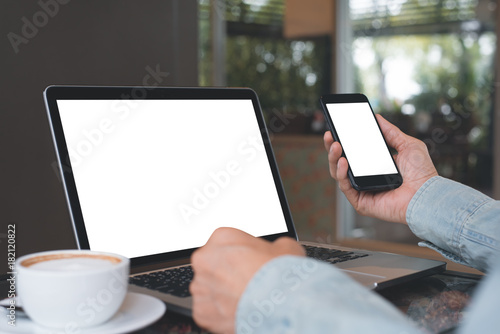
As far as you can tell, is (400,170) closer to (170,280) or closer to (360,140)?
(360,140)

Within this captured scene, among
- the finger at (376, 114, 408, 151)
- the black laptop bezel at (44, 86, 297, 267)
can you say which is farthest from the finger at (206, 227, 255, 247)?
the finger at (376, 114, 408, 151)

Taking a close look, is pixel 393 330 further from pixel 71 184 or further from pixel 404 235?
pixel 404 235

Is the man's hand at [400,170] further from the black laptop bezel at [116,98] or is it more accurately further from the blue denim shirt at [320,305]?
the blue denim shirt at [320,305]

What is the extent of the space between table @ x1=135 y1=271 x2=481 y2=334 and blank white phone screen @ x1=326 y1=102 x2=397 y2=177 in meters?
0.19

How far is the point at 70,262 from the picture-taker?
1.78 feet

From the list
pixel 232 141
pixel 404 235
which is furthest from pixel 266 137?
pixel 404 235

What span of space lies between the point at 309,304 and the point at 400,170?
59 cm

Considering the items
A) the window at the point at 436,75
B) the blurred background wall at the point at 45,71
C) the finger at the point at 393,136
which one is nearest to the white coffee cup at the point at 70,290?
the blurred background wall at the point at 45,71

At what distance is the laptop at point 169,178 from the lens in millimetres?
729

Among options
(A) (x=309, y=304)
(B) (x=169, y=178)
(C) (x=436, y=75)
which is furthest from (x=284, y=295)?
(C) (x=436, y=75)

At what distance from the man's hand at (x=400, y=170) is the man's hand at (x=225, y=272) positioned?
0.39m

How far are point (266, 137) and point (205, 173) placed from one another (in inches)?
5.2

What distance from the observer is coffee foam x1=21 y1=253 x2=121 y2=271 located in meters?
0.52

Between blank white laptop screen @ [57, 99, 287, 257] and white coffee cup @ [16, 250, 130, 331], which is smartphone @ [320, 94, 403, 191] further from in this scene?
white coffee cup @ [16, 250, 130, 331]
